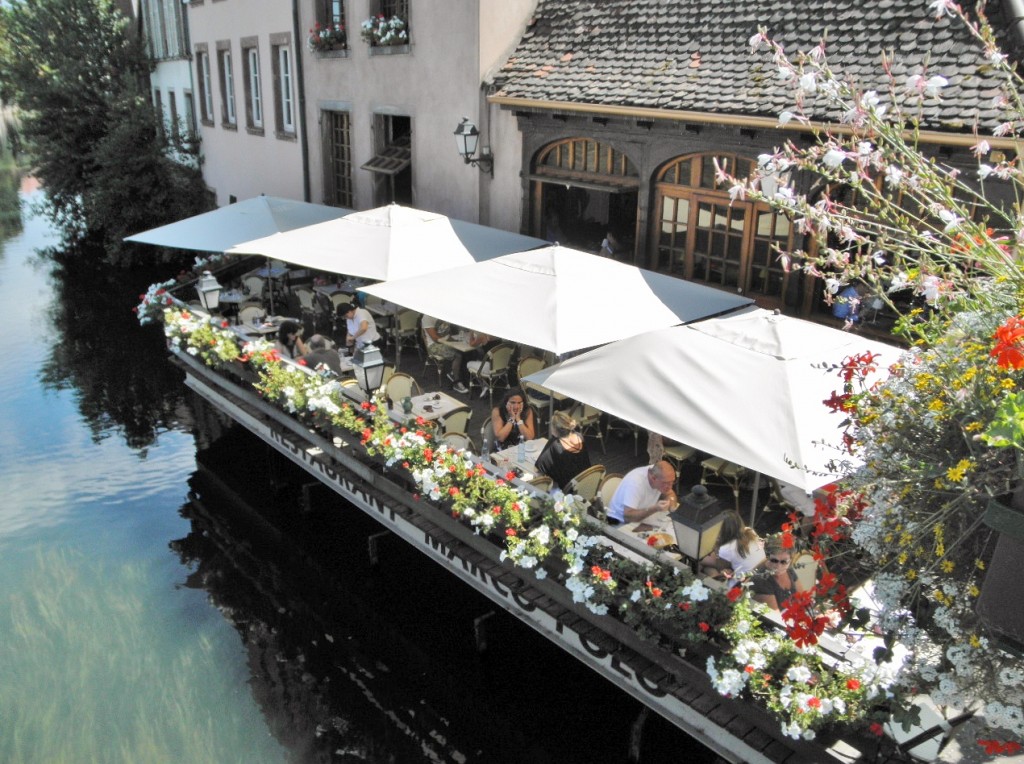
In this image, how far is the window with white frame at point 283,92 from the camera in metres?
18.6

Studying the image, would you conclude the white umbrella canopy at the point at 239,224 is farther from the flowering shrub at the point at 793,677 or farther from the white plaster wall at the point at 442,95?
the flowering shrub at the point at 793,677

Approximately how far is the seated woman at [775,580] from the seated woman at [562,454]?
79.3 inches

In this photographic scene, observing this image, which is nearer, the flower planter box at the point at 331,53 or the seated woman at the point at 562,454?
the seated woman at the point at 562,454

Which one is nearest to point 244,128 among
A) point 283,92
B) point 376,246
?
point 283,92

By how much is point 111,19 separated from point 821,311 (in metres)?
25.7

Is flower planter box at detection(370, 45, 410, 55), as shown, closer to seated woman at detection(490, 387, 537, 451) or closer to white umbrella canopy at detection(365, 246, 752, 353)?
white umbrella canopy at detection(365, 246, 752, 353)

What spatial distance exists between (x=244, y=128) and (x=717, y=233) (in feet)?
49.6

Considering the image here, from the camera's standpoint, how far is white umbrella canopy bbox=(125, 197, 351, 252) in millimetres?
13188

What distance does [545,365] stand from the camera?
10570 millimetres

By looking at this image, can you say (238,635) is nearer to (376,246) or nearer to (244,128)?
(376,246)

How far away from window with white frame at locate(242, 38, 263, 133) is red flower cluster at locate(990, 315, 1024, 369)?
20023 millimetres

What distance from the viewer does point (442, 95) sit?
13453 mm

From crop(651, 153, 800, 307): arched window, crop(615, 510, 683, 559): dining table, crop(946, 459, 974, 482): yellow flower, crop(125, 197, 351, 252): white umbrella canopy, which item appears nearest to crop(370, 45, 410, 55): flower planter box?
crop(125, 197, 351, 252): white umbrella canopy

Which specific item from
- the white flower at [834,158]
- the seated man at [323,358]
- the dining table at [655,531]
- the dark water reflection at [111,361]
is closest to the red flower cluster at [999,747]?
the white flower at [834,158]
